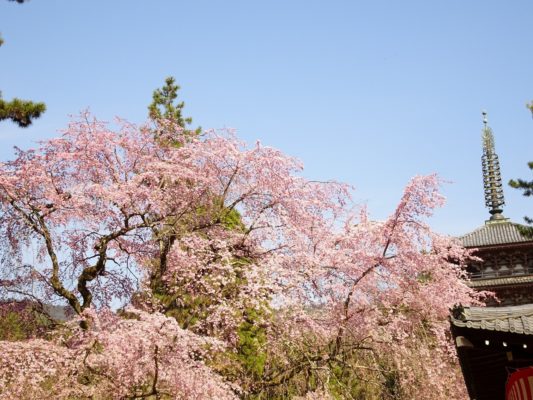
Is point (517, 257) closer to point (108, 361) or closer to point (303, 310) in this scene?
point (303, 310)

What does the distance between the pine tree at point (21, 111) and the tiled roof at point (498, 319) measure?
857 cm

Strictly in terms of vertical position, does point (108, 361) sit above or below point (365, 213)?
below

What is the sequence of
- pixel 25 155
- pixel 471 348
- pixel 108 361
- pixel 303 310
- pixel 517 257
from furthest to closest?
pixel 517 257 < pixel 303 310 < pixel 25 155 < pixel 108 361 < pixel 471 348

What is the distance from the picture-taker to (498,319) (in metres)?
4.66

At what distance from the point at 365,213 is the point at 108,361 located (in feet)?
21.1

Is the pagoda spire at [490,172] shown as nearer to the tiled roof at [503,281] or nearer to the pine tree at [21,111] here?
the tiled roof at [503,281]

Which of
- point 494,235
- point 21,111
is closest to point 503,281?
point 494,235

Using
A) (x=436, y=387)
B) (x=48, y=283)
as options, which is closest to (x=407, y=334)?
(x=436, y=387)

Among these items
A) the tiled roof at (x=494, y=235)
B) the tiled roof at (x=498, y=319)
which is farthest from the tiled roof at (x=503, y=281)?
the tiled roof at (x=498, y=319)

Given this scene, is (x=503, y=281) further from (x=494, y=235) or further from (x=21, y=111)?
(x=21, y=111)

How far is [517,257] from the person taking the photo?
29844mm

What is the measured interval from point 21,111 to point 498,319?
900cm

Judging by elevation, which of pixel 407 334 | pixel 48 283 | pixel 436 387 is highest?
pixel 48 283

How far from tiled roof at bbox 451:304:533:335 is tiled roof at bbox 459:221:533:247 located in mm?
26895
